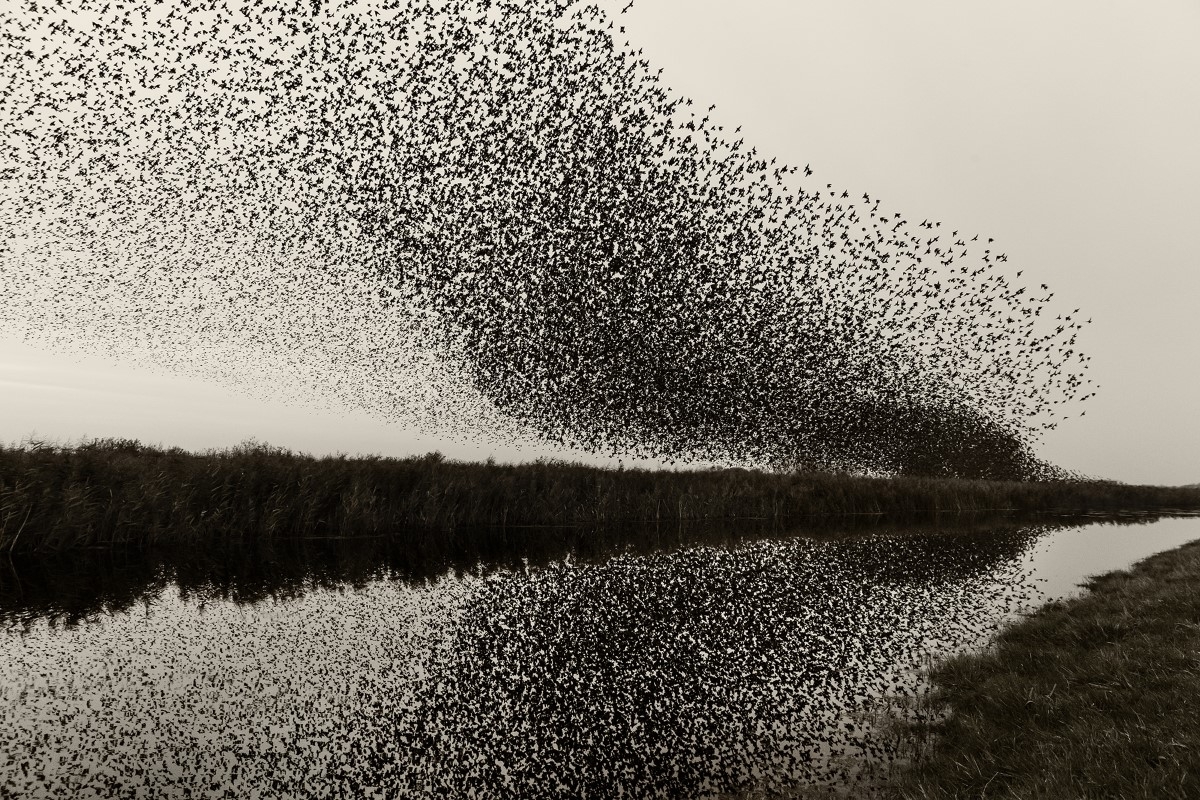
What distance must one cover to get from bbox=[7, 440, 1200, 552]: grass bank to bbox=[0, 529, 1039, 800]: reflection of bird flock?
869 centimetres

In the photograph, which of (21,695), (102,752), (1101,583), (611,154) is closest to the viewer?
(102,752)

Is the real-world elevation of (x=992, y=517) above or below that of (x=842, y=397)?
below

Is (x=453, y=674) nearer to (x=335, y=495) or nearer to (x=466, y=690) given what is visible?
(x=466, y=690)

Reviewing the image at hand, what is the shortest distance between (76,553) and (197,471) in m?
4.26

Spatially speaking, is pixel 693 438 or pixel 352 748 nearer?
pixel 352 748

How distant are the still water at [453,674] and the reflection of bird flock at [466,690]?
4 centimetres

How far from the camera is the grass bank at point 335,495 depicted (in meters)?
17.5

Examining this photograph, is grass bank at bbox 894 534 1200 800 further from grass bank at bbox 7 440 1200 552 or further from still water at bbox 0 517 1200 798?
grass bank at bbox 7 440 1200 552

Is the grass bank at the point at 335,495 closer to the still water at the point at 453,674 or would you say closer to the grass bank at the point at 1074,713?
the still water at the point at 453,674

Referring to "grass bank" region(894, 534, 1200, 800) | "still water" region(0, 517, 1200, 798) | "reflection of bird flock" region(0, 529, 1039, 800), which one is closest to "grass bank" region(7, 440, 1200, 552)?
"still water" region(0, 517, 1200, 798)

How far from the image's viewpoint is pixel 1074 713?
18.7 feet

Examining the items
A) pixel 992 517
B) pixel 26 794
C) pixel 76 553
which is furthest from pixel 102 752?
pixel 992 517

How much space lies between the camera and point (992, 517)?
4206 centimetres

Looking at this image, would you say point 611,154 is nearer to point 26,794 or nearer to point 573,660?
point 573,660
